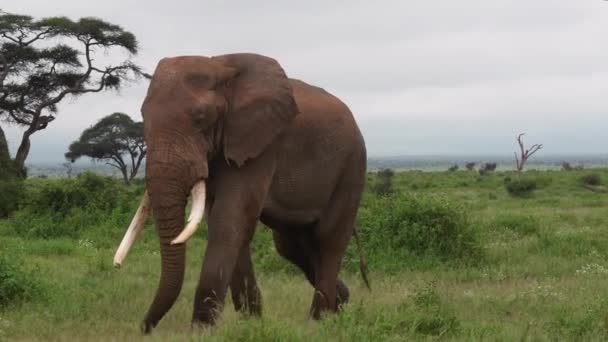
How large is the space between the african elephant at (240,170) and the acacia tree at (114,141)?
3905 centimetres

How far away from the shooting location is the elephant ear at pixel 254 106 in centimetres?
598

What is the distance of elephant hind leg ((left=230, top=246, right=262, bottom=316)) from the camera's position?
255 inches

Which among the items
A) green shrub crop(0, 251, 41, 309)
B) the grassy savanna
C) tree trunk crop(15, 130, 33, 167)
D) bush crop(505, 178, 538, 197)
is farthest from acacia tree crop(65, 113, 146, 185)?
green shrub crop(0, 251, 41, 309)

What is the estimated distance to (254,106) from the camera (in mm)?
6137

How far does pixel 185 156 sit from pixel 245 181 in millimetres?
631

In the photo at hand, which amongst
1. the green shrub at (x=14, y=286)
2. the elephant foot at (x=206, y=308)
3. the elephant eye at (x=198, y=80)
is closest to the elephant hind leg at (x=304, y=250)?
the elephant foot at (x=206, y=308)

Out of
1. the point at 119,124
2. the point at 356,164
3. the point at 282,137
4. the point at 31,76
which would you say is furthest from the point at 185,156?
the point at 119,124

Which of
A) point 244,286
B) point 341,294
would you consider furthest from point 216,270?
point 341,294

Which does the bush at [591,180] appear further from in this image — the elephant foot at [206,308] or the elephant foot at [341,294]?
the elephant foot at [206,308]

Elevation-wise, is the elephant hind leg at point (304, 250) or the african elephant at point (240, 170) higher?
the african elephant at point (240, 170)

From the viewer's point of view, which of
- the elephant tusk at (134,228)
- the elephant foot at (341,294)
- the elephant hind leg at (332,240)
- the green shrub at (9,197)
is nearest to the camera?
the elephant tusk at (134,228)

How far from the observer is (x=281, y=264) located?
10.5 m

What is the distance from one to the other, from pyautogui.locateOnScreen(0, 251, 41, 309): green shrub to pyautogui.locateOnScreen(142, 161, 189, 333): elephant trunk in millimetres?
2420

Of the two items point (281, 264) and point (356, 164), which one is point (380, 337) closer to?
point (356, 164)
